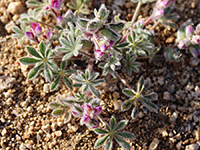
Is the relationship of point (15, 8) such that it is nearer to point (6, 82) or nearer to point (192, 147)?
point (6, 82)

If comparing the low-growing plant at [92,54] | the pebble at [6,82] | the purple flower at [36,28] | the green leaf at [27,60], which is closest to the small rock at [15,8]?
the low-growing plant at [92,54]

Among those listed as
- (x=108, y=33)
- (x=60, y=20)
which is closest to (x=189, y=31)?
(x=108, y=33)

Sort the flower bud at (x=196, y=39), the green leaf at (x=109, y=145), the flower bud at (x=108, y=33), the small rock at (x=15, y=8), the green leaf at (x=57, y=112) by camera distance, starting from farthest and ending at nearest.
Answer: the small rock at (x=15, y=8) → the flower bud at (x=196, y=39) → the green leaf at (x=57, y=112) → the green leaf at (x=109, y=145) → the flower bud at (x=108, y=33)

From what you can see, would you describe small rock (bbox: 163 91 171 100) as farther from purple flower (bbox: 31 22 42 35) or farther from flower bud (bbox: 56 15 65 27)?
purple flower (bbox: 31 22 42 35)

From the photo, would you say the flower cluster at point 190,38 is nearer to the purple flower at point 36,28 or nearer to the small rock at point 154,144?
the small rock at point 154,144

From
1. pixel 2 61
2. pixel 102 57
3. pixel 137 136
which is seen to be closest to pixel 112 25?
pixel 102 57

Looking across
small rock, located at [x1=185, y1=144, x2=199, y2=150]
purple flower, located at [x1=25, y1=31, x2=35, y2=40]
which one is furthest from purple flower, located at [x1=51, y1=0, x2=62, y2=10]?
small rock, located at [x1=185, y1=144, x2=199, y2=150]
